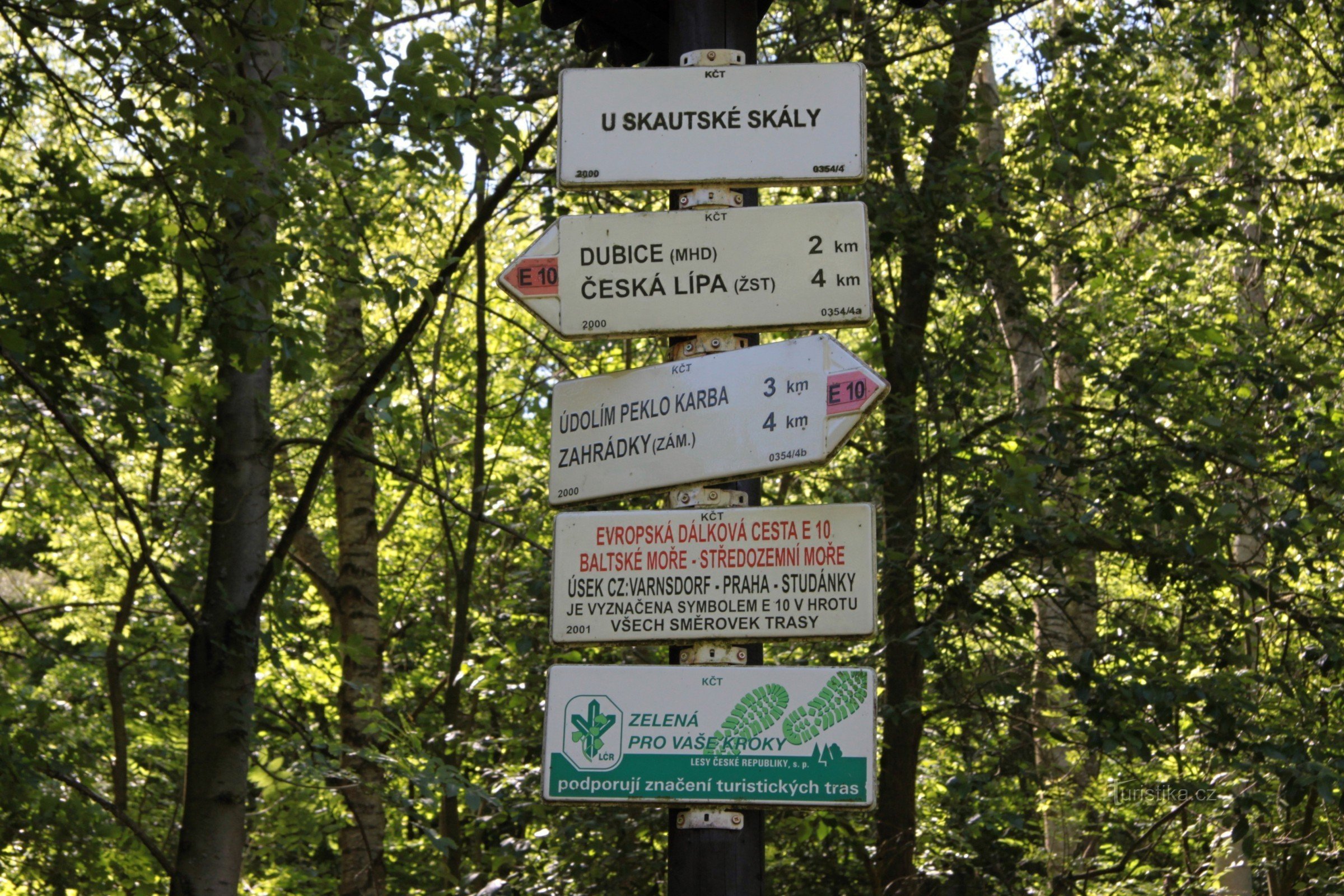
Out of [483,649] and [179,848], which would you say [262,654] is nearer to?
[483,649]

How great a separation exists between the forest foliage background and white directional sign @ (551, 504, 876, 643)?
9.51 feet

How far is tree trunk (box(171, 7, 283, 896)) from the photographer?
5066mm

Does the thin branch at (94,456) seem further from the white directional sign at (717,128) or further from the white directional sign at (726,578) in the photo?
the white directional sign at (726,578)

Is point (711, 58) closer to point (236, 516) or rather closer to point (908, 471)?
point (236, 516)

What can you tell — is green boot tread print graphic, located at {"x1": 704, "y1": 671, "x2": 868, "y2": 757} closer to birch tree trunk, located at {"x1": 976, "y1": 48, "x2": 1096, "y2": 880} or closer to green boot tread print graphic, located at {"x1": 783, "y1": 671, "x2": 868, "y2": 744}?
green boot tread print graphic, located at {"x1": 783, "y1": 671, "x2": 868, "y2": 744}

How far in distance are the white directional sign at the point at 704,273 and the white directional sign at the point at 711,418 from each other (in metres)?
0.09

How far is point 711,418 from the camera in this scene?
252 cm

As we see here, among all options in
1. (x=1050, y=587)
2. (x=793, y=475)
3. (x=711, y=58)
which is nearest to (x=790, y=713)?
(x=711, y=58)

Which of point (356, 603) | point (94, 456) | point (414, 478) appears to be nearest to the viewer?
point (94, 456)

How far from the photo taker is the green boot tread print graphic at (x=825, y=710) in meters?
2.32

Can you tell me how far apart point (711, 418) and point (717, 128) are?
0.62 m

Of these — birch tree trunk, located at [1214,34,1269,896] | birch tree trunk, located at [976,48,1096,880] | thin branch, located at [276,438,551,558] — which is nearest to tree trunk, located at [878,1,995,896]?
birch tree trunk, located at [976,48,1096,880]

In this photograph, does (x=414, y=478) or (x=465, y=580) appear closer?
(x=414, y=478)

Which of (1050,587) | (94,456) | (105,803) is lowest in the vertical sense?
(105,803)
